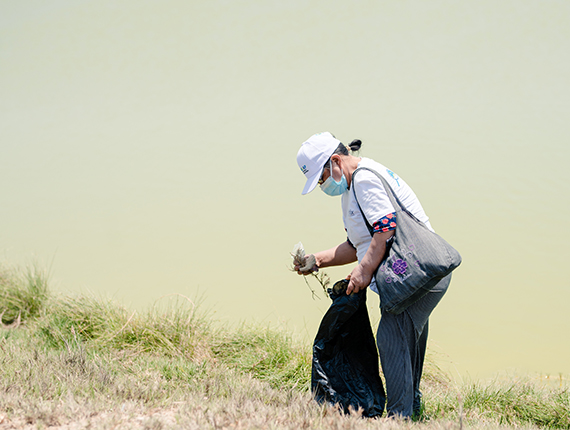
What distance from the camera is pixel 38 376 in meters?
2.95

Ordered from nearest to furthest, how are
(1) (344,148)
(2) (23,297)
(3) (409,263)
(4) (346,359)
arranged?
1. (3) (409,263)
2. (1) (344,148)
3. (4) (346,359)
4. (2) (23,297)

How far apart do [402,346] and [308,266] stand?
0.76m

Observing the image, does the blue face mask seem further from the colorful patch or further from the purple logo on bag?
the purple logo on bag

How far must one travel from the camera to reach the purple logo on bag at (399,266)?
7.92 feet

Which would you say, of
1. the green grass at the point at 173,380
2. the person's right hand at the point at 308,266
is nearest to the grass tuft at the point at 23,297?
Result: the green grass at the point at 173,380

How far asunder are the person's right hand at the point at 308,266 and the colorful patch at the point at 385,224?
0.69 meters

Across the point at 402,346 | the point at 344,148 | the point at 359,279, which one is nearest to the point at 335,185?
the point at 344,148

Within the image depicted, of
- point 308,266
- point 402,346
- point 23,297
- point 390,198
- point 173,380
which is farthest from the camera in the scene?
point 23,297

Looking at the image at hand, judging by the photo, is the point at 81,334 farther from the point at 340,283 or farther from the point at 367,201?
the point at 367,201

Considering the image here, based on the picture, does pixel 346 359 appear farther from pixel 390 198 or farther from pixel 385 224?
pixel 390 198

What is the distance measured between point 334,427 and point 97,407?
4.17ft

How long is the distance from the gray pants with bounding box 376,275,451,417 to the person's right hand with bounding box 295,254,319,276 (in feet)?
1.91

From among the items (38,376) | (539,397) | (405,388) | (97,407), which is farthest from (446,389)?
(38,376)

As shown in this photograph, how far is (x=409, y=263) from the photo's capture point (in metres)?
2.40
